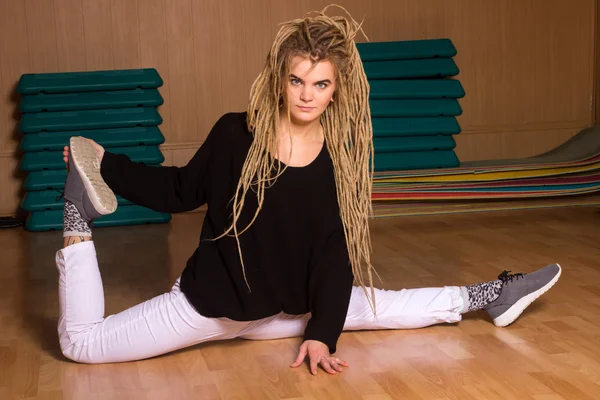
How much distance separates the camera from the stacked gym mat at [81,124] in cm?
552

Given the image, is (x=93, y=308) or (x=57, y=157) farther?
(x=57, y=157)

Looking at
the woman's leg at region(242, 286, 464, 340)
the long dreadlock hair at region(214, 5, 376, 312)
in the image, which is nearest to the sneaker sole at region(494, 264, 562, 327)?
the woman's leg at region(242, 286, 464, 340)

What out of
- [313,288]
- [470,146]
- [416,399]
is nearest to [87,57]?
[470,146]

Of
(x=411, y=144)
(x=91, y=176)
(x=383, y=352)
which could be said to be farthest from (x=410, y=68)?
(x=91, y=176)

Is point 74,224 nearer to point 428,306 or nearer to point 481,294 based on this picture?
point 428,306

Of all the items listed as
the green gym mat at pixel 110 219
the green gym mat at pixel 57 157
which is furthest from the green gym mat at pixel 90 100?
the green gym mat at pixel 110 219

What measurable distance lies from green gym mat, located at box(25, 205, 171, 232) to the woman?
2781mm

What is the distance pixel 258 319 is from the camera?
111 inches

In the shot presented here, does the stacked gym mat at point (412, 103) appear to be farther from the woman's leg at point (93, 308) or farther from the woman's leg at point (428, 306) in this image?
the woman's leg at point (93, 308)

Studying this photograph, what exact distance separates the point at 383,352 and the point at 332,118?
729mm

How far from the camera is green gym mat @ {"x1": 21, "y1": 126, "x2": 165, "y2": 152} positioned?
18.1 ft

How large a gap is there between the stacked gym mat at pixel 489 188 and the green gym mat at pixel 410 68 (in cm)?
80

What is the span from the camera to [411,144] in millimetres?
5977

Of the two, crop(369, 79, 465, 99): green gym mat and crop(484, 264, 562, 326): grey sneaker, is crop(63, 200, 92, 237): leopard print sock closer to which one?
crop(484, 264, 562, 326): grey sneaker
